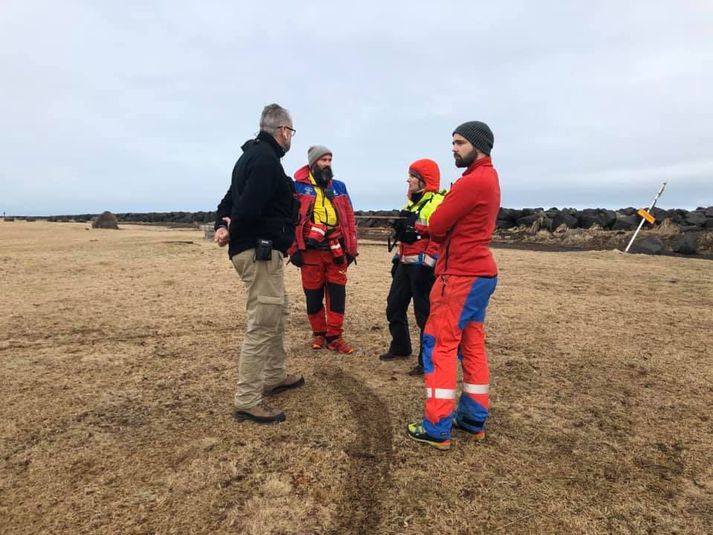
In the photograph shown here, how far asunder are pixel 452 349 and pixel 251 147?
206cm

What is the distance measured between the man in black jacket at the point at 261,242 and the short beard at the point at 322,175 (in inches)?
58.9

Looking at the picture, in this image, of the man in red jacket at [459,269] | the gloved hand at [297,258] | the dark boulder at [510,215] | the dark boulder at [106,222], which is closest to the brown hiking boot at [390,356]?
the gloved hand at [297,258]

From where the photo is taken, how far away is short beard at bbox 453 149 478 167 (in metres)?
3.20

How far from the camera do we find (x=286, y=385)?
412 cm

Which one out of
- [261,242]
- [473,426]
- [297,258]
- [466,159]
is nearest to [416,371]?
[473,426]

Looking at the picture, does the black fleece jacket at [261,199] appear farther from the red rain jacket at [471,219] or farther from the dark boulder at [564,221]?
the dark boulder at [564,221]

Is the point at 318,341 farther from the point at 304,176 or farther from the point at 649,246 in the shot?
the point at 649,246

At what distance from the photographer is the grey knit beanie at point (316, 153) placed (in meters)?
5.14

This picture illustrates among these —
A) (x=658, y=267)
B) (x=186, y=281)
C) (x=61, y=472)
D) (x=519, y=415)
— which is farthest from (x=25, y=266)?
(x=658, y=267)

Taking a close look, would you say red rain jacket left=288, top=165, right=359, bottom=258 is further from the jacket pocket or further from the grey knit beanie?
the jacket pocket

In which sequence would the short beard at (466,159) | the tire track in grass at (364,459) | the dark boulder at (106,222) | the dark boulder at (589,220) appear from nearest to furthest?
1. the tire track in grass at (364,459)
2. the short beard at (466,159)
3. the dark boulder at (589,220)
4. the dark boulder at (106,222)

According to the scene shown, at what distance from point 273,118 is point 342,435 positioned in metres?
2.40

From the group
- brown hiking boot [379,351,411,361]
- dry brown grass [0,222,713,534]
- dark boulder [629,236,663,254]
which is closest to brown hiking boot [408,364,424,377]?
dry brown grass [0,222,713,534]

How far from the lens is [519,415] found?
373 centimetres
